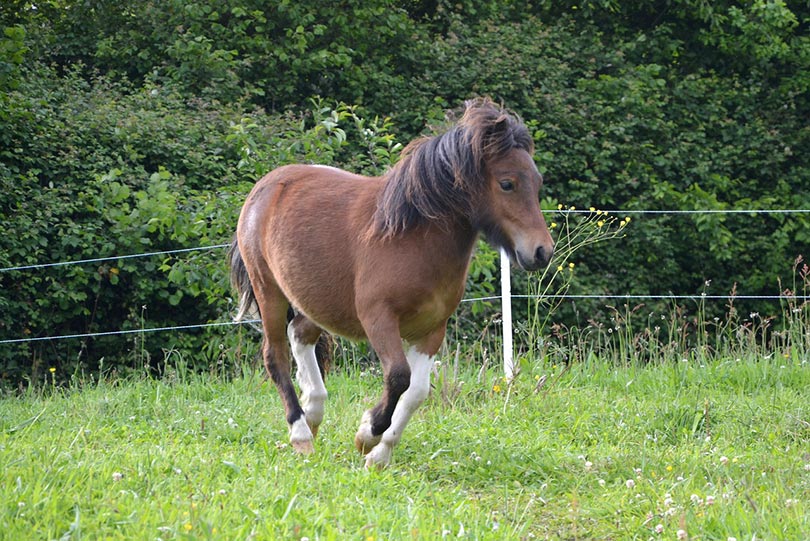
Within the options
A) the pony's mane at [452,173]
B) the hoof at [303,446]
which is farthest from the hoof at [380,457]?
the pony's mane at [452,173]

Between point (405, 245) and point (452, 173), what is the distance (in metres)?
0.44

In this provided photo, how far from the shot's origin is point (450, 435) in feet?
20.2

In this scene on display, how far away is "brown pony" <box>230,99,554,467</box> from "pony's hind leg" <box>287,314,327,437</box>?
0.01m

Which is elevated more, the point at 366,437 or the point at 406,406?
the point at 406,406

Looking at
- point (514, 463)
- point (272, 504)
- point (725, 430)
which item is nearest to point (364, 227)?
point (514, 463)

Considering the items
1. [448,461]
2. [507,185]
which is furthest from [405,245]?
[448,461]

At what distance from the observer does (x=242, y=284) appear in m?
6.85

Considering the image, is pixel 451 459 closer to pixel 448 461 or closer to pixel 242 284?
pixel 448 461

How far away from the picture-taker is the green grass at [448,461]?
399 centimetres

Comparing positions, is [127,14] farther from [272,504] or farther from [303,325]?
[272,504]

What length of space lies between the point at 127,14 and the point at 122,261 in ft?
21.6

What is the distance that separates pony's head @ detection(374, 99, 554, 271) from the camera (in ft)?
17.2

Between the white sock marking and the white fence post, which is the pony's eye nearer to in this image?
the white sock marking

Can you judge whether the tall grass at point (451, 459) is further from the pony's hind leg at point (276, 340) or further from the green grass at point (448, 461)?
the pony's hind leg at point (276, 340)
